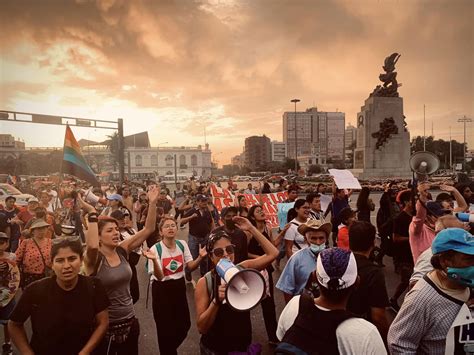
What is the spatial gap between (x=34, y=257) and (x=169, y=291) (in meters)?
2.07

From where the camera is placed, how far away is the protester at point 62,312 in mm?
2252

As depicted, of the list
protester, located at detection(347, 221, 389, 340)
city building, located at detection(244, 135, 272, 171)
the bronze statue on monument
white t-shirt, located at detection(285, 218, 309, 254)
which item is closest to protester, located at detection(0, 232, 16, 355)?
white t-shirt, located at detection(285, 218, 309, 254)

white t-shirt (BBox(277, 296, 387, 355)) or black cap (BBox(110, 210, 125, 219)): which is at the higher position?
black cap (BBox(110, 210, 125, 219))

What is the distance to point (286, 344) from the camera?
159 cm

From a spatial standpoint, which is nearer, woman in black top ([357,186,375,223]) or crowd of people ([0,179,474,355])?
crowd of people ([0,179,474,355])

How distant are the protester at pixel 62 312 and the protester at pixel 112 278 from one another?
43cm

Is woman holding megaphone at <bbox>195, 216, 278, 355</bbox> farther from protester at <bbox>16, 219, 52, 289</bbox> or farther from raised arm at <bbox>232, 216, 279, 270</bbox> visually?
protester at <bbox>16, 219, 52, 289</bbox>

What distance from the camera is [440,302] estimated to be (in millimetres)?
1958

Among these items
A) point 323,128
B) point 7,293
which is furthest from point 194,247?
point 323,128

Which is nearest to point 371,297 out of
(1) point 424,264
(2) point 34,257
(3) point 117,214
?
(1) point 424,264

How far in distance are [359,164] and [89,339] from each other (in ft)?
98.6

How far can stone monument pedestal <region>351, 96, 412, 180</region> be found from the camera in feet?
92.0

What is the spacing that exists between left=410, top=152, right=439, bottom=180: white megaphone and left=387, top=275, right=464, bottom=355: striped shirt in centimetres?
368

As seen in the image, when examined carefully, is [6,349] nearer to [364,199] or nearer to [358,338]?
[358,338]
